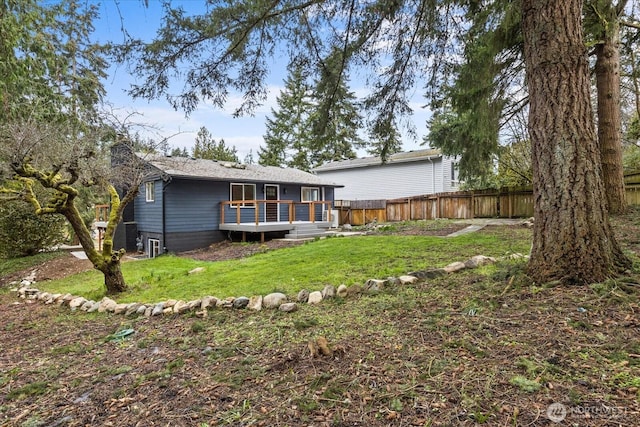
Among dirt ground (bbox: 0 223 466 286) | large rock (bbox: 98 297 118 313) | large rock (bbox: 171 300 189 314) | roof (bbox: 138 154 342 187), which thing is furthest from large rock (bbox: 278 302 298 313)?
roof (bbox: 138 154 342 187)

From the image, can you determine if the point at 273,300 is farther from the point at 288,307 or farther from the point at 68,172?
the point at 68,172

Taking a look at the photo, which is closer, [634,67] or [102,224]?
[634,67]

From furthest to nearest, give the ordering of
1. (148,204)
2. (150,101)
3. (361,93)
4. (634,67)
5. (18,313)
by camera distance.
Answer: (148,204) < (634,67) < (361,93) < (18,313) < (150,101)

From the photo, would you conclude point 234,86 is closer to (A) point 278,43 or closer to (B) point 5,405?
(A) point 278,43

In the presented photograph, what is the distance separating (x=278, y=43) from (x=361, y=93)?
1588 millimetres

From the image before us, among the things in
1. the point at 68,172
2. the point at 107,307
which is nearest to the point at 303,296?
the point at 107,307

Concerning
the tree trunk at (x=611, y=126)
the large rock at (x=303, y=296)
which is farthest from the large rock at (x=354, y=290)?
the tree trunk at (x=611, y=126)

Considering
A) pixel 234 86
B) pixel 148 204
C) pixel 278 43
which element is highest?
pixel 278 43

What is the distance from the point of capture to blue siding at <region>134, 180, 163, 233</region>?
A: 12.7 metres

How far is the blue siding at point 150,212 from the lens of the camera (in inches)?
499

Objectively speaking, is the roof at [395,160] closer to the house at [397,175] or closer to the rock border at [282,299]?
the house at [397,175]

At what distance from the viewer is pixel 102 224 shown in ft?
48.0

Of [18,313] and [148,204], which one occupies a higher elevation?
[148,204]

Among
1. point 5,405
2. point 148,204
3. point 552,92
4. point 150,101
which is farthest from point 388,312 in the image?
point 148,204
